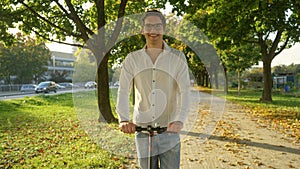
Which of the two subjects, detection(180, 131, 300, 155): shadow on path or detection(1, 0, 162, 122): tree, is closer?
detection(180, 131, 300, 155): shadow on path

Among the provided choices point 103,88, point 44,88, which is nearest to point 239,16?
point 103,88

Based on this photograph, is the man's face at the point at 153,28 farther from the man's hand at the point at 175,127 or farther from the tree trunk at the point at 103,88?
the tree trunk at the point at 103,88

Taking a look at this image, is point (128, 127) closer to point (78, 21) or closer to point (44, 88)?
point (78, 21)

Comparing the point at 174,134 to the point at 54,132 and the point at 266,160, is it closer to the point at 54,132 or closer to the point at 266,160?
the point at 266,160

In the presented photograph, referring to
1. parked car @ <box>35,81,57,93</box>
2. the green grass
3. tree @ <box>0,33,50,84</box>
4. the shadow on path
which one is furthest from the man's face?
tree @ <box>0,33,50,84</box>

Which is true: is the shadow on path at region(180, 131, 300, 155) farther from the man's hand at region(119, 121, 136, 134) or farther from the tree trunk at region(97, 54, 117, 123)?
the man's hand at region(119, 121, 136, 134)

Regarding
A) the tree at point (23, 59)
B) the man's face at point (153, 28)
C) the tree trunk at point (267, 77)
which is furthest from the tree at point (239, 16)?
the tree at point (23, 59)

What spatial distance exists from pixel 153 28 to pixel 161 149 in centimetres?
102

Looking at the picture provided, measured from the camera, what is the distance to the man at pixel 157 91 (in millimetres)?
2449

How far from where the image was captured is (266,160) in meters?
5.83

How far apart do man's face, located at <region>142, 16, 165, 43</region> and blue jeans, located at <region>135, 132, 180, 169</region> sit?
81cm

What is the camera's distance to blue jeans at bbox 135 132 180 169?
2551 millimetres

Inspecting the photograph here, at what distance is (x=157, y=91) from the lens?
97.7 inches

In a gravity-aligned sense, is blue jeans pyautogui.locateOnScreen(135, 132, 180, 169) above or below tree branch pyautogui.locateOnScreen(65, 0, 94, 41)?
below
